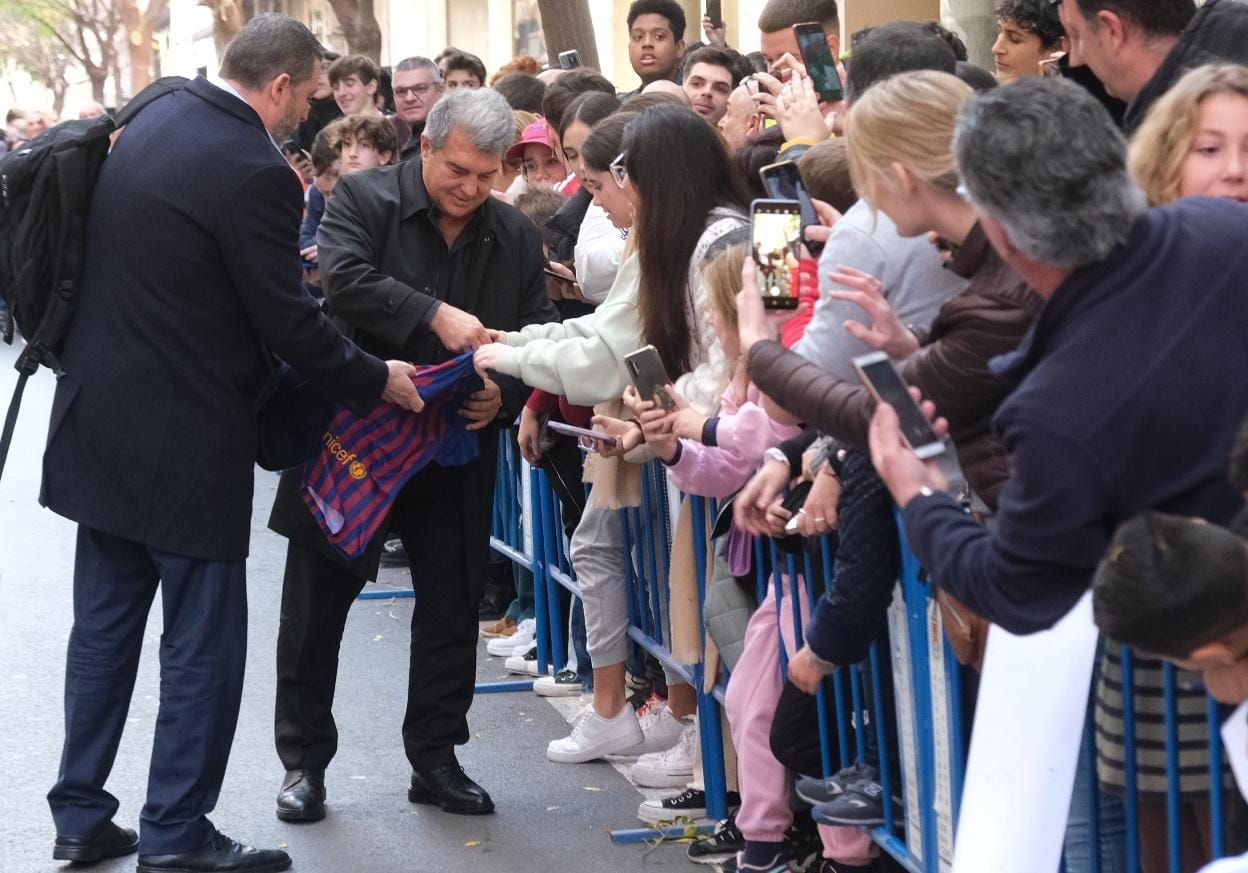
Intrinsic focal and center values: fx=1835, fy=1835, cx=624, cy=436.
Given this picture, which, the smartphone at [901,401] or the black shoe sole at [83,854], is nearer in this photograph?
the smartphone at [901,401]

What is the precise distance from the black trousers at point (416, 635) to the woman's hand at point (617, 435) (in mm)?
556

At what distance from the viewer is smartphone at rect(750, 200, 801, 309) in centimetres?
422

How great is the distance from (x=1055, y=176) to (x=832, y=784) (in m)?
1.86

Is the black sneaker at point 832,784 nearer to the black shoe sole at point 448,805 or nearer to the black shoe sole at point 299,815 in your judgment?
the black shoe sole at point 448,805

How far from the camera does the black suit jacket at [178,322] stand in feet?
16.5

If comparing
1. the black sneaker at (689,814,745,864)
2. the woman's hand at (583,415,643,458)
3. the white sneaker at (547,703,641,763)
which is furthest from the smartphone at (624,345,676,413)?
the white sneaker at (547,703,641,763)

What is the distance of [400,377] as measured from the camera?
18.3 feet

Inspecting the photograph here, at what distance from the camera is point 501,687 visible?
23.7 feet

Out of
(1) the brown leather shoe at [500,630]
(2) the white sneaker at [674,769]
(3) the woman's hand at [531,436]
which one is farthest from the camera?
(1) the brown leather shoe at [500,630]

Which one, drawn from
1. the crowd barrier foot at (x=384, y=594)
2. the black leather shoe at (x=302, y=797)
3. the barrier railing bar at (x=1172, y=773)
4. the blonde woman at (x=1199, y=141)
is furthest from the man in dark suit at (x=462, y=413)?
the barrier railing bar at (x=1172, y=773)

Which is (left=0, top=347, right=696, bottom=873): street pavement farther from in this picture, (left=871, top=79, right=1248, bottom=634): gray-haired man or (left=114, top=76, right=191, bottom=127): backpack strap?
(left=871, top=79, right=1248, bottom=634): gray-haired man

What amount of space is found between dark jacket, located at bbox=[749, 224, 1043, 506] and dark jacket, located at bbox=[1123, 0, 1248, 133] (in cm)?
97

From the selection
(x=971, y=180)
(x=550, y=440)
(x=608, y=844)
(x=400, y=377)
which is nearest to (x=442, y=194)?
(x=400, y=377)

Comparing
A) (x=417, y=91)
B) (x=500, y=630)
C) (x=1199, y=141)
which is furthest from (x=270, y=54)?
(x=417, y=91)
